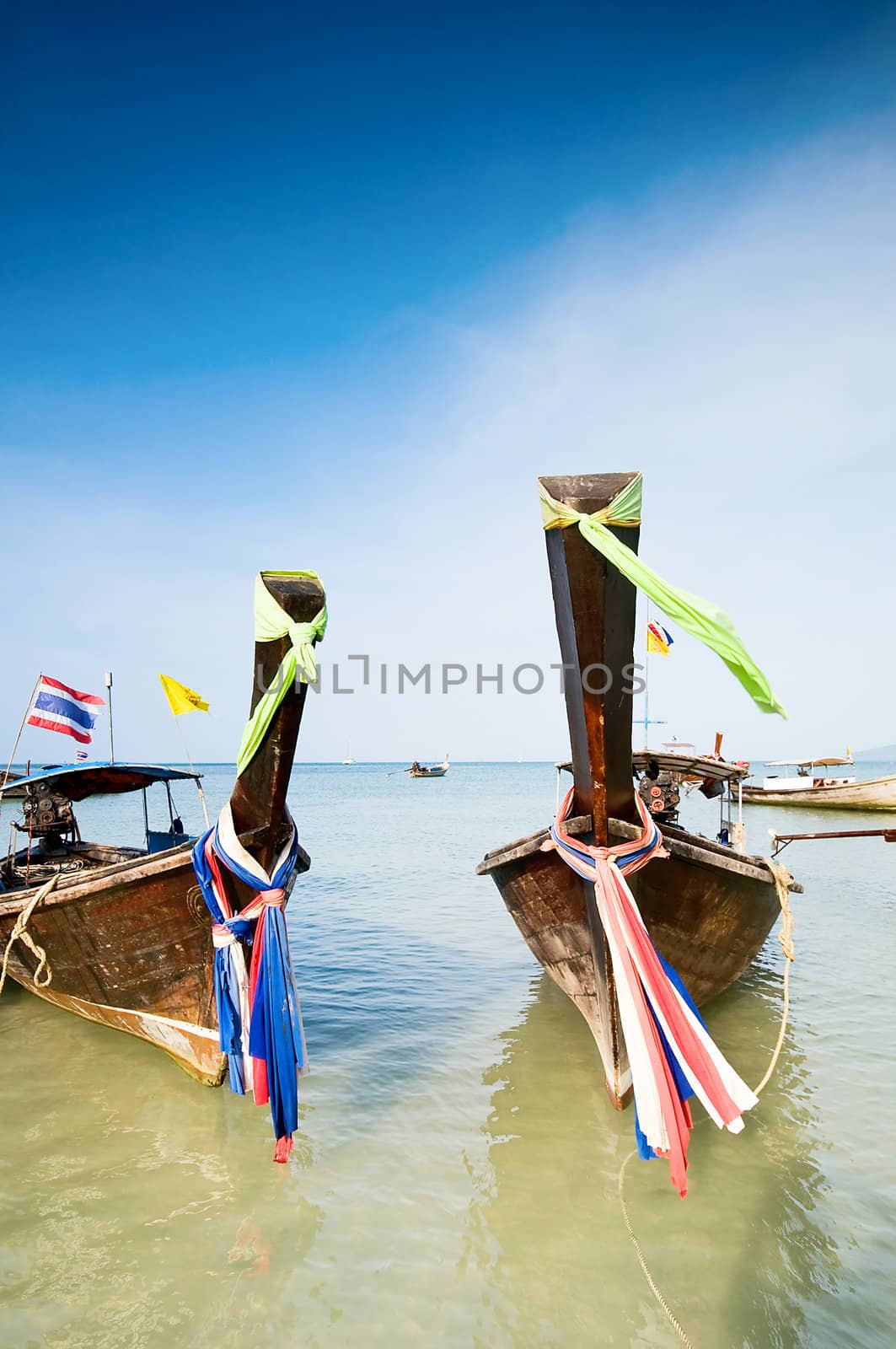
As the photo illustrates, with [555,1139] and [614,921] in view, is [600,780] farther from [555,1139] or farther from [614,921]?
[555,1139]

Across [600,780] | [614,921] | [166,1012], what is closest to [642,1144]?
[614,921]

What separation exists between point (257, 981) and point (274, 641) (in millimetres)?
2459

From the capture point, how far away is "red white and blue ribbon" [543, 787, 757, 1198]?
4.39m

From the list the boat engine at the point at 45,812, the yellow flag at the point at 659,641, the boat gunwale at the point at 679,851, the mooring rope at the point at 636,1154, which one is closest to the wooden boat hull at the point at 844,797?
the yellow flag at the point at 659,641

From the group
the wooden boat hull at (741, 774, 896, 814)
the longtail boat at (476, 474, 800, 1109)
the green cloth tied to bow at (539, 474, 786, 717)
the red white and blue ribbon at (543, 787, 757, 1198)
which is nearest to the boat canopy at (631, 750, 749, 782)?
the longtail boat at (476, 474, 800, 1109)

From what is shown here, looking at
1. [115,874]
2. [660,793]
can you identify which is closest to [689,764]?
[660,793]

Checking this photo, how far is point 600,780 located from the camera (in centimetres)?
504

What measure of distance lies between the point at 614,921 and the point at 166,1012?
4.44 m

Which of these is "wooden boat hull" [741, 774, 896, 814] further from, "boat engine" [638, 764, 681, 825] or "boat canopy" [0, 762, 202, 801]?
"boat canopy" [0, 762, 202, 801]

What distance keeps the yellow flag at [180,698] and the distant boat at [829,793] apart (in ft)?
84.3

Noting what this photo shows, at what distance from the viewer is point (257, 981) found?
5.12 meters

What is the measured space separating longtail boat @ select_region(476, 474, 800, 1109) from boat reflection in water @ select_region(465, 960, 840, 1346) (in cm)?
68

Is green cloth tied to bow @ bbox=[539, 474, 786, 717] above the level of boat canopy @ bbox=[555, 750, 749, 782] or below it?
above

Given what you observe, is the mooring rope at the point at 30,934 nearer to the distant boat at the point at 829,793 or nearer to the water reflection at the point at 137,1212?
the water reflection at the point at 137,1212
